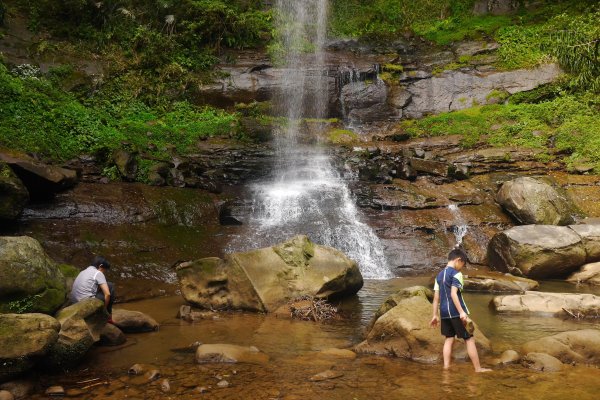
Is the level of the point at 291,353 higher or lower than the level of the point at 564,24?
lower

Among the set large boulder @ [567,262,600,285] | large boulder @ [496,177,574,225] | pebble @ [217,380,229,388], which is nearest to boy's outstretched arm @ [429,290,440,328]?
pebble @ [217,380,229,388]

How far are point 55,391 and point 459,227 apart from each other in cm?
1356

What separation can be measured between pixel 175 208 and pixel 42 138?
18.2 feet

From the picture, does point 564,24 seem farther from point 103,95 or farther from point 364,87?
point 103,95

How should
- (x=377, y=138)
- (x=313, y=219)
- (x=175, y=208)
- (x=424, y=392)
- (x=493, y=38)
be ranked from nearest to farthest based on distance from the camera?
(x=424, y=392)
(x=175, y=208)
(x=313, y=219)
(x=377, y=138)
(x=493, y=38)

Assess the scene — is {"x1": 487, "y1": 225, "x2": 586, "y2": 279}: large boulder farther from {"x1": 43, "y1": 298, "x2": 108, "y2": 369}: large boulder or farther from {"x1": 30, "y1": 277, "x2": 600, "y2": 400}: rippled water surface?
{"x1": 43, "y1": 298, "x2": 108, "y2": 369}: large boulder

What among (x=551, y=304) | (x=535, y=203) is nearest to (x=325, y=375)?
(x=551, y=304)

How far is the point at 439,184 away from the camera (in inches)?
740

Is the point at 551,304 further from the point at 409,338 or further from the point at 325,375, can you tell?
the point at 325,375

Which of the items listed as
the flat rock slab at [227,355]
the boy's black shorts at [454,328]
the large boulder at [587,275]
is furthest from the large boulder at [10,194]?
the large boulder at [587,275]

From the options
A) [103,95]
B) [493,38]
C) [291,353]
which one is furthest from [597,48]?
[103,95]

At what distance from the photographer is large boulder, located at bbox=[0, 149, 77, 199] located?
12492 mm

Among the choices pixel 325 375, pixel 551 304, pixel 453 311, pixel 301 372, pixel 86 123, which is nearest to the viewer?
pixel 325 375

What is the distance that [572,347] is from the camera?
23.6 ft
